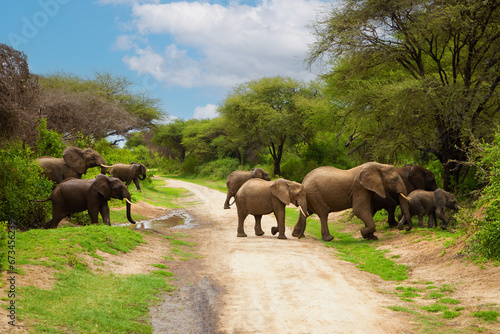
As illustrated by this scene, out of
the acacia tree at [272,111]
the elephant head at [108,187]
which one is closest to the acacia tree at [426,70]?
the elephant head at [108,187]

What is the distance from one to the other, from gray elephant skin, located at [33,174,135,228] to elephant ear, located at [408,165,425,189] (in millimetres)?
10897

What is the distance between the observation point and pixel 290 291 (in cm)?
942

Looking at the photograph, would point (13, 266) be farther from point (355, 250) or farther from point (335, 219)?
point (335, 219)

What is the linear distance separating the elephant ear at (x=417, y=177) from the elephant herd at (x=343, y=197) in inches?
69.0

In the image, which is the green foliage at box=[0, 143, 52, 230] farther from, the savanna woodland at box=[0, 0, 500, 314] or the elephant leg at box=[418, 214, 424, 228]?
the elephant leg at box=[418, 214, 424, 228]

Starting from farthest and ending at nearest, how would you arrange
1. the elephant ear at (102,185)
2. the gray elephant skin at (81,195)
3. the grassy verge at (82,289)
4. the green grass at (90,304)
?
the elephant ear at (102,185) < the gray elephant skin at (81,195) < the grassy verge at (82,289) < the green grass at (90,304)

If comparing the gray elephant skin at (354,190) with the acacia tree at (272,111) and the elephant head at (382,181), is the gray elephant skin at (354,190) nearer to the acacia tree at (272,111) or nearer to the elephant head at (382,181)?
the elephant head at (382,181)

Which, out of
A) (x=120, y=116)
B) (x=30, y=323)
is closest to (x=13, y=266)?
(x=30, y=323)

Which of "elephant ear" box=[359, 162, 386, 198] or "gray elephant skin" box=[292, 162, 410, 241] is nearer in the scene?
"elephant ear" box=[359, 162, 386, 198]

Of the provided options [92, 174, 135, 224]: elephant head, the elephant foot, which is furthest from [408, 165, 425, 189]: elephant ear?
[92, 174, 135, 224]: elephant head

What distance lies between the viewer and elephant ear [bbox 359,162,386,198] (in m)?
16.1

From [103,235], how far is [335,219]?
14.2m

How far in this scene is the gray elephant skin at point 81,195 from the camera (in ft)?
50.3

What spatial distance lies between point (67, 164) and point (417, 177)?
13.7m
